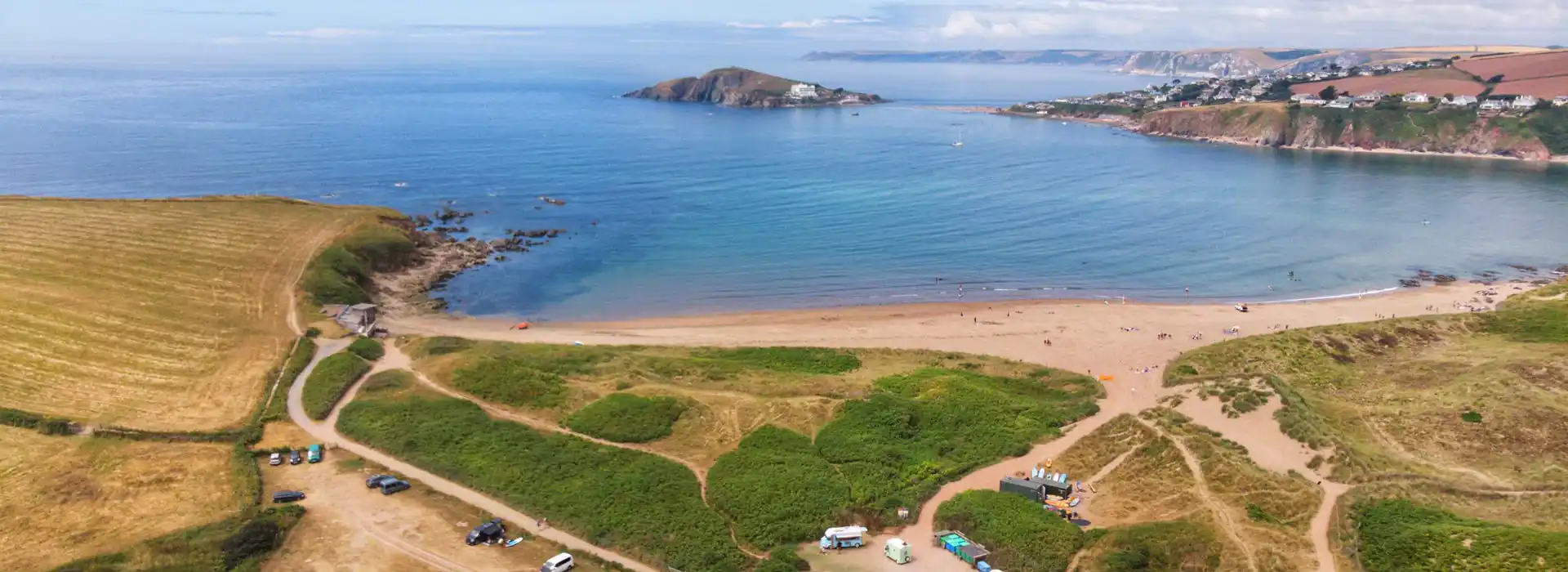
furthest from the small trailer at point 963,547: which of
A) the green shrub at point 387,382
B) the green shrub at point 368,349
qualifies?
the green shrub at point 368,349

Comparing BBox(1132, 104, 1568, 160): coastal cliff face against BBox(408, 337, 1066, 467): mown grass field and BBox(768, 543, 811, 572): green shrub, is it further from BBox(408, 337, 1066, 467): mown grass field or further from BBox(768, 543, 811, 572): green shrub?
BBox(768, 543, 811, 572): green shrub

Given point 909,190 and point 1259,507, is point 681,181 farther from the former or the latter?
point 1259,507

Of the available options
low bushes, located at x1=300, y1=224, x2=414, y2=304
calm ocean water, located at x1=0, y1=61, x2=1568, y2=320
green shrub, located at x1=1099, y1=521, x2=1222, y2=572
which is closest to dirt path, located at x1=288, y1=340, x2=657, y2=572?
low bushes, located at x1=300, y1=224, x2=414, y2=304

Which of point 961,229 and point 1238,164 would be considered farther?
point 1238,164

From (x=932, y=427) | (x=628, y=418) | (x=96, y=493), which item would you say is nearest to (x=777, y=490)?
(x=932, y=427)

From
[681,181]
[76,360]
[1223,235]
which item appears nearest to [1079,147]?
[1223,235]

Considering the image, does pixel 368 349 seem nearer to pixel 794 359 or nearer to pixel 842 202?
pixel 794 359

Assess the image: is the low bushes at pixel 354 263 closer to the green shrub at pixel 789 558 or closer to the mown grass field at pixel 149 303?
the mown grass field at pixel 149 303
